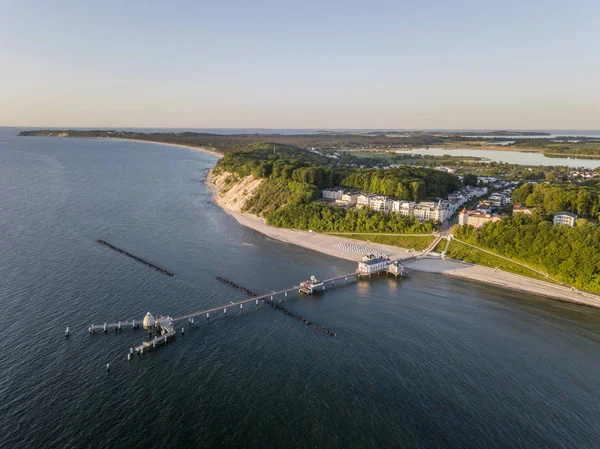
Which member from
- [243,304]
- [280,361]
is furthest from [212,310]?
[280,361]

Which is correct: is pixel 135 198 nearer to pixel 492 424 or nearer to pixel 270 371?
pixel 270 371

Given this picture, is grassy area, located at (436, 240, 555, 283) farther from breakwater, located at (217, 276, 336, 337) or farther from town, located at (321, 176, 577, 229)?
breakwater, located at (217, 276, 336, 337)

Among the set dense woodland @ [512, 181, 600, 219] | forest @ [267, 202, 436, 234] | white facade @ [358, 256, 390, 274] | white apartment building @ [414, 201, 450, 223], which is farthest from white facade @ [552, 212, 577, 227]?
white facade @ [358, 256, 390, 274]

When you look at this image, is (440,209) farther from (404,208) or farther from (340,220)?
(340,220)

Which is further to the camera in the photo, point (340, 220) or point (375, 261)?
point (340, 220)

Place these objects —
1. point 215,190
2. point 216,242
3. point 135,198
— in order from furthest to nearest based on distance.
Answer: point 215,190 < point 135,198 < point 216,242

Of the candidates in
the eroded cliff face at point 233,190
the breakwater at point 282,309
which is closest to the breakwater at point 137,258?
the breakwater at point 282,309

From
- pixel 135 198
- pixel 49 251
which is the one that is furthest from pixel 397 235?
pixel 135 198
